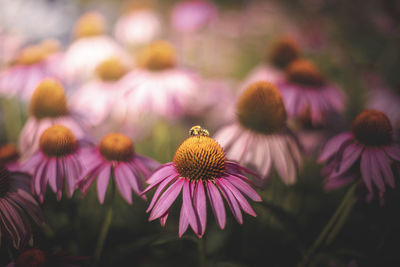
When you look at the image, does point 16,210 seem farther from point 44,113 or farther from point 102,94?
point 102,94

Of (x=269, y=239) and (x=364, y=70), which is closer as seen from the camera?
(x=269, y=239)

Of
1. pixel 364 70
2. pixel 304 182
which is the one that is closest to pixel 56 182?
pixel 304 182

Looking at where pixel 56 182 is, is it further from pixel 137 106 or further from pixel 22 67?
pixel 22 67

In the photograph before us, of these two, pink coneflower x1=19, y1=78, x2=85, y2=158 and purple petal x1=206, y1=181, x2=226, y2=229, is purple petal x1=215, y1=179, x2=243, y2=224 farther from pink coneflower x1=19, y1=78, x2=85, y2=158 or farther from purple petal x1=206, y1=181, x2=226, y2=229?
pink coneflower x1=19, y1=78, x2=85, y2=158

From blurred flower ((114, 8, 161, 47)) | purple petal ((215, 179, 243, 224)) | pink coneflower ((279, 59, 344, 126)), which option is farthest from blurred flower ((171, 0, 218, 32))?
purple petal ((215, 179, 243, 224))

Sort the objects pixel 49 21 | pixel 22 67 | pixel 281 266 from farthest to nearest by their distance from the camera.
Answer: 1. pixel 49 21
2. pixel 22 67
3. pixel 281 266

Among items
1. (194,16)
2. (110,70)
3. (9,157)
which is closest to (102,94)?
(110,70)

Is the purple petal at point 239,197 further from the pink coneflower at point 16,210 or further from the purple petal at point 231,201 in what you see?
the pink coneflower at point 16,210
